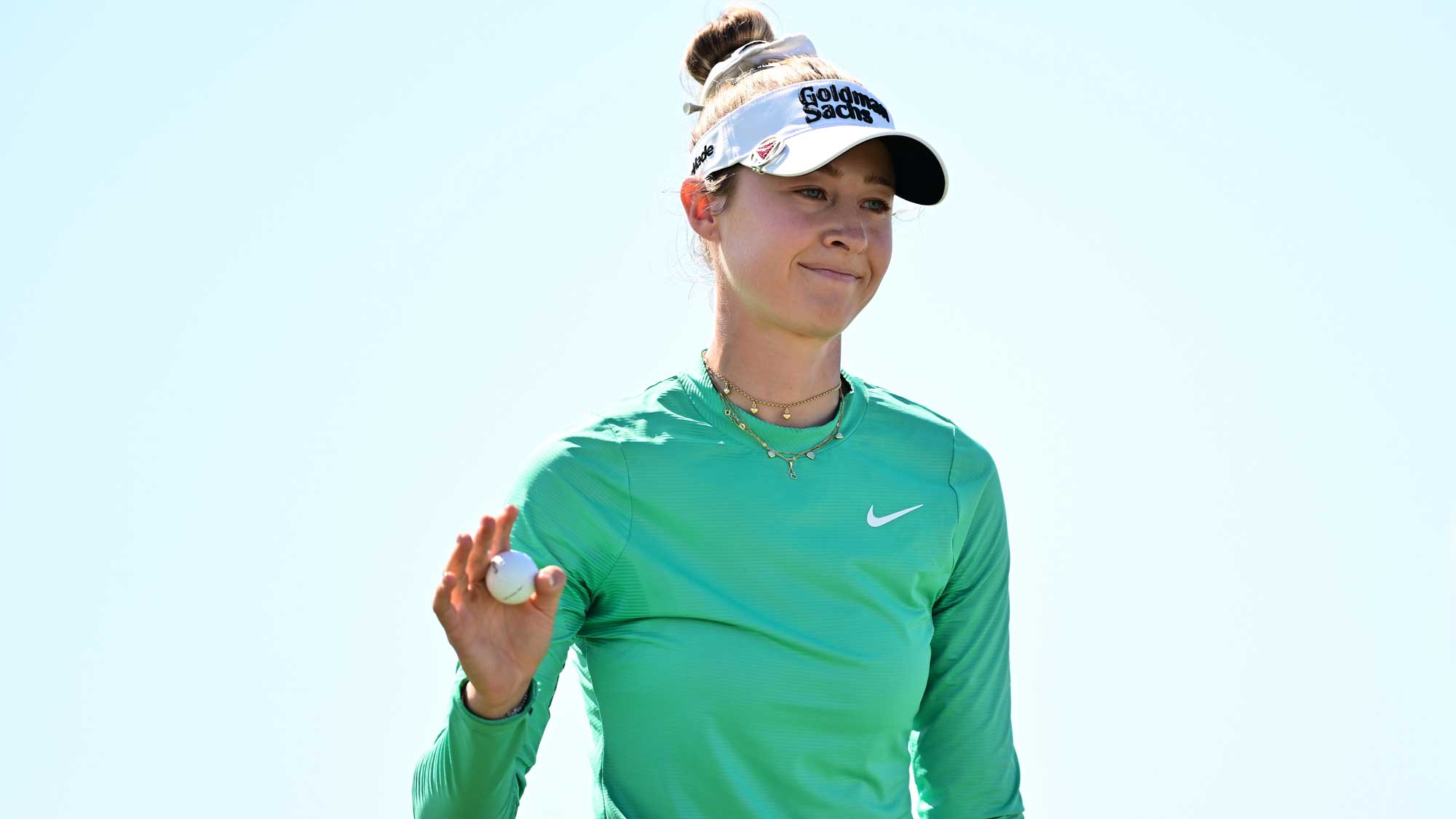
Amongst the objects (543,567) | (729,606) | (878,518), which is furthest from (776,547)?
(543,567)

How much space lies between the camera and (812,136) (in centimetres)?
457

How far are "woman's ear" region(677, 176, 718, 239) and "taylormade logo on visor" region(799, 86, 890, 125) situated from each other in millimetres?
365

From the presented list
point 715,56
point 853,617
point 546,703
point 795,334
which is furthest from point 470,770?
point 715,56

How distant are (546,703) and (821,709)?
67 centimetres

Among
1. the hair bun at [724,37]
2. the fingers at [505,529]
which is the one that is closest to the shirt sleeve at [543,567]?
the fingers at [505,529]

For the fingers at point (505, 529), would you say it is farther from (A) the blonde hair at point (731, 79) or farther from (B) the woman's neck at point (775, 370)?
(A) the blonde hair at point (731, 79)

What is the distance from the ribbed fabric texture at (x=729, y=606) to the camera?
4.25m

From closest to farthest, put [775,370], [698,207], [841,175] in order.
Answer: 1. [841,175]
2. [775,370]
3. [698,207]

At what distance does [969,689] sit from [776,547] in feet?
2.70

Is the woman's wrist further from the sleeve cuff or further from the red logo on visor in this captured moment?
the red logo on visor

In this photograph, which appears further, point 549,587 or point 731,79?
point 731,79

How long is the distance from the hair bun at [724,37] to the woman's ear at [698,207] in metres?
0.46

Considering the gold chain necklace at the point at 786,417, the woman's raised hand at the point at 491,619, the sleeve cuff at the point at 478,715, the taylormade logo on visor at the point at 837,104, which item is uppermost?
the taylormade logo on visor at the point at 837,104

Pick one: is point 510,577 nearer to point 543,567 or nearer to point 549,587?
point 549,587
